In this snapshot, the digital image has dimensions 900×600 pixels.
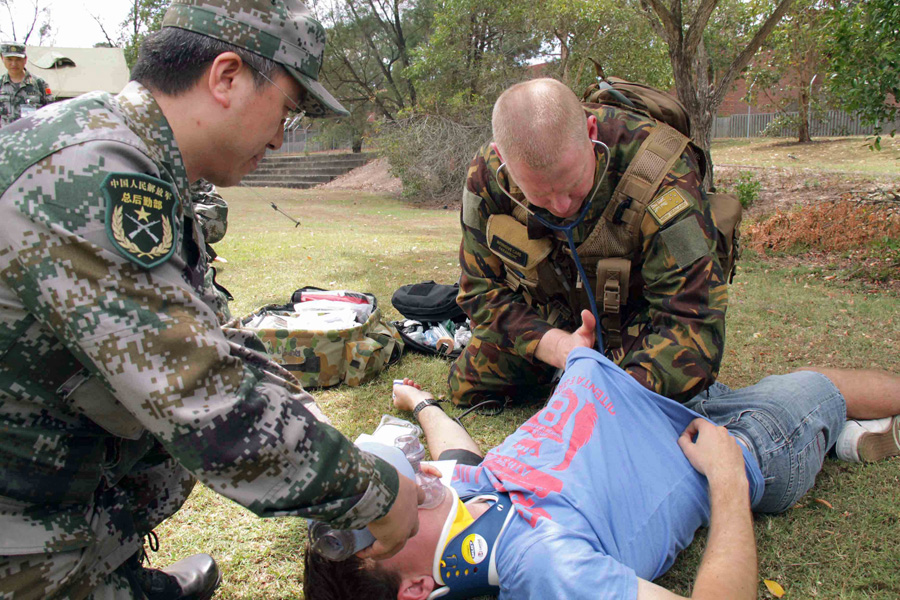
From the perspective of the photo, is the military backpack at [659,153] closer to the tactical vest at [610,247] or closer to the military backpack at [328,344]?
the tactical vest at [610,247]

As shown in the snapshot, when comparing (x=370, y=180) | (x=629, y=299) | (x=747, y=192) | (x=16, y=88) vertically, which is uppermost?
(x=16, y=88)

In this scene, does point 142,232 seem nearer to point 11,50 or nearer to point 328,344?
point 328,344

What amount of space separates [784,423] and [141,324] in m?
2.26

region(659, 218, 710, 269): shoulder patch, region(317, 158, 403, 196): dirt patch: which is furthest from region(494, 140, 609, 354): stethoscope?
region(317, 158, 403, 196): dirt patch

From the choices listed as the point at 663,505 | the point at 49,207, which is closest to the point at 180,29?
the point at 49,207

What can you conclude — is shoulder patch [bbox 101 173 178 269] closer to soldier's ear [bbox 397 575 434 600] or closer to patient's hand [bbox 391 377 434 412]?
soldier's ear [bbox 397 575 434 600]

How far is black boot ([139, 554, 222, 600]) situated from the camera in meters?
1.94

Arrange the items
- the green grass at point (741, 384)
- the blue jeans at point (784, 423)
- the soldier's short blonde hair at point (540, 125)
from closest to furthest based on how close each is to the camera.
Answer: the green grass at point (741, 384) → the blue jeans at point (784, 423) → the soldier's short blonde hair at point (540, 125)

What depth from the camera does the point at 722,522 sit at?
6.25 ft

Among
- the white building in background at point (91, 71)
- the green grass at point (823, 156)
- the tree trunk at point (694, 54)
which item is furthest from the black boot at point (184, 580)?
the white building in background at point (91, 71)

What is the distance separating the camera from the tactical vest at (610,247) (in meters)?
2.76

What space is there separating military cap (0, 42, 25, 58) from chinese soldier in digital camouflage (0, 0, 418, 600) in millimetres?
9283

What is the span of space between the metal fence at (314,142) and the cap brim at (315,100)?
1885cm

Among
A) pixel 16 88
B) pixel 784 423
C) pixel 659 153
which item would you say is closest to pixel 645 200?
pixel 659 153
